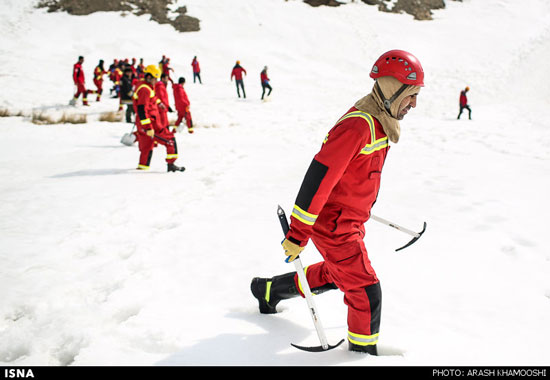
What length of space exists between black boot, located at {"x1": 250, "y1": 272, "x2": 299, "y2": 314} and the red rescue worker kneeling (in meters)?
4.67

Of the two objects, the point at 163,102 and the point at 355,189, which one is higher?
the point at 355,189

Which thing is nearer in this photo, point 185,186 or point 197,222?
point 197,222

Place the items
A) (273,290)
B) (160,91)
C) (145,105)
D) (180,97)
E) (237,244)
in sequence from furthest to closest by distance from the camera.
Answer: (180,97) < (160,91) < (145,105) < (237,244) < (273,290)

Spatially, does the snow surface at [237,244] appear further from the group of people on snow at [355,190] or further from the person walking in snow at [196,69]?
the person walking in snow at [196,69]

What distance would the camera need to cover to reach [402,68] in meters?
2.27

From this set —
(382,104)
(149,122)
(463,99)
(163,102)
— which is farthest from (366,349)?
(463,99)

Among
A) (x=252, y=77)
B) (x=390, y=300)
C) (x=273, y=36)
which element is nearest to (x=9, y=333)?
(x=390, y=300)

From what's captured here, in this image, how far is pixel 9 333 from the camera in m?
2.62

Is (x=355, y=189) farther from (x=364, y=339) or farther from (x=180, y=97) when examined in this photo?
(x=180, y=97)

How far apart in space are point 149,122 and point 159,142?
0.44 meters

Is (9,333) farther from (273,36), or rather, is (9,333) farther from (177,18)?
(177,18)

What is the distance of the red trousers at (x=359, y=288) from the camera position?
7.59 ft

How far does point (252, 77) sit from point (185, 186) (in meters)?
17.5
